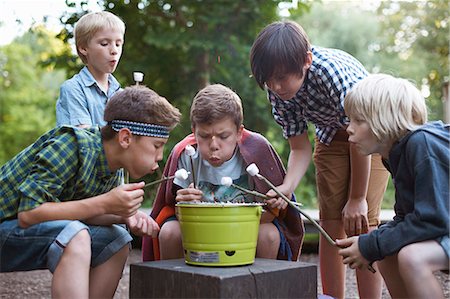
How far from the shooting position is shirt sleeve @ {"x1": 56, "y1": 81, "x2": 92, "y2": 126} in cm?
273

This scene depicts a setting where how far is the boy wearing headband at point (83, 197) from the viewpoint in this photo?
2033mm

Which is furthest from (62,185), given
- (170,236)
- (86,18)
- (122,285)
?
(122,285)

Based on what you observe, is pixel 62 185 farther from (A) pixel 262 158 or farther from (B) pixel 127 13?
(B) pixel 127 13

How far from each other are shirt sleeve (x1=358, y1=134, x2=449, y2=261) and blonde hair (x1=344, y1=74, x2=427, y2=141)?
0.36 ft

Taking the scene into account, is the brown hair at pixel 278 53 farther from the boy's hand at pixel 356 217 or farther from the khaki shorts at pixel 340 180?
the boy's hand at pixel 356 217

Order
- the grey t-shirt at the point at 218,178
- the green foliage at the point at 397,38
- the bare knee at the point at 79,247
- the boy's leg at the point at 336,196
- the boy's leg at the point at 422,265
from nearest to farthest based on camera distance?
1. the boy's leg at the point at 422,265
2. the bare knee at the point at 79,247
3. the grey t-shirt at the point at 218,178
4. the boy's leg at the point at 336,196
5. the green foliage at the point at 397,38

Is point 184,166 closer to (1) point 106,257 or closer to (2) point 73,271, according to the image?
(1) point 106,257

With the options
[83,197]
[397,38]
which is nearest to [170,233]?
[83,197]

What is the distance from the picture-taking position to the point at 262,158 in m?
2.68

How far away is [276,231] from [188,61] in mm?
4632

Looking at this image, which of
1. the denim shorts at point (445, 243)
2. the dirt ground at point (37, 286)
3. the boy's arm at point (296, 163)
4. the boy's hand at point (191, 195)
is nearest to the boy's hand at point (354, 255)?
the denim shorts at point (445, 243)

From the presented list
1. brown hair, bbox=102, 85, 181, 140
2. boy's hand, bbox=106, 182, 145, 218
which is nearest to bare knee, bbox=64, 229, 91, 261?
boy's hand, bbox=106, 182, 145, 218

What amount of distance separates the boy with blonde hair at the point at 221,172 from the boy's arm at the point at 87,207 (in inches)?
13.9

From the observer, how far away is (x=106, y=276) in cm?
→ 231
